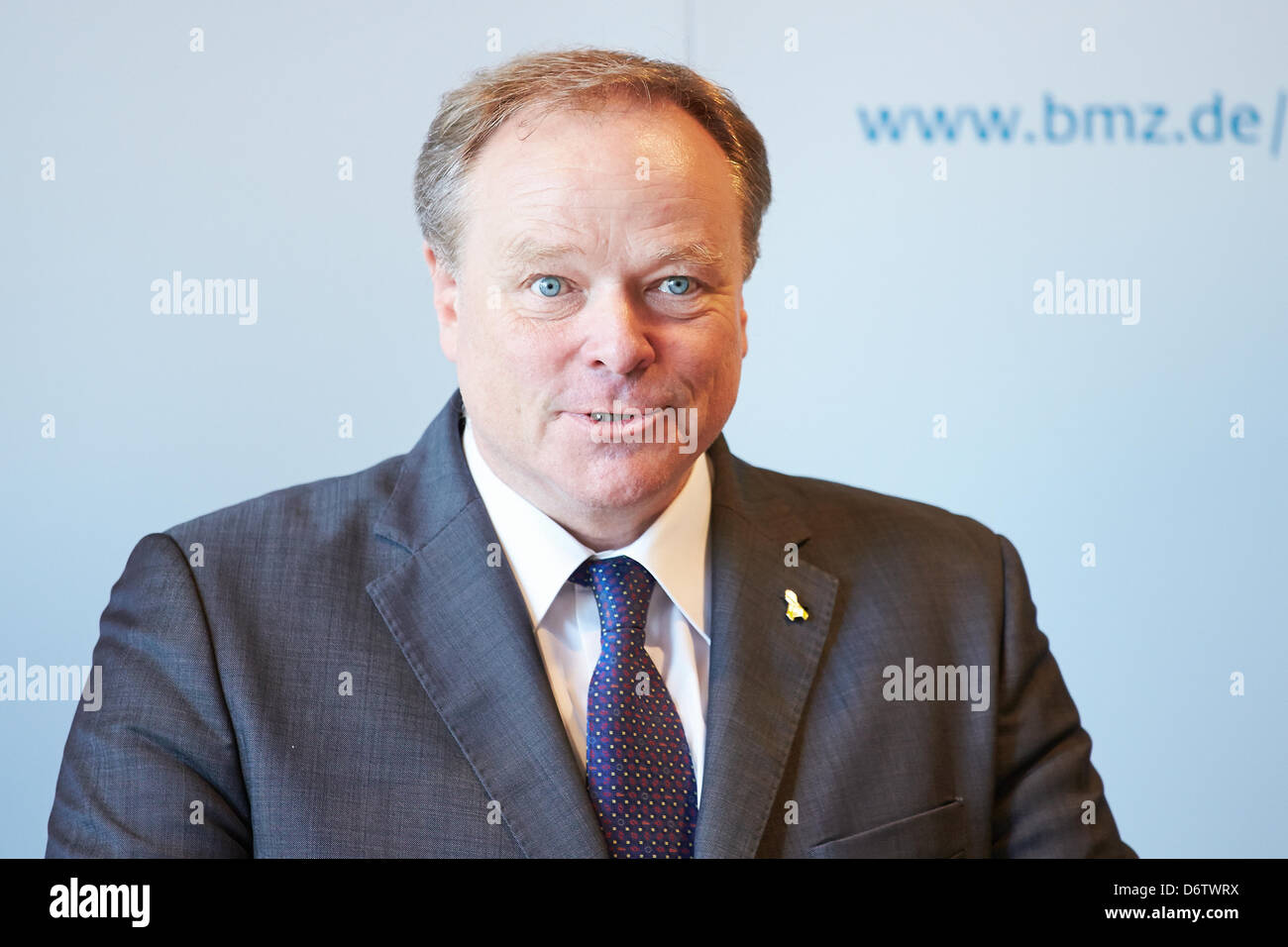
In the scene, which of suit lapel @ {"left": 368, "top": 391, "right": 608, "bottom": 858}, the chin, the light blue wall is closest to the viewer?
suit lapel @ {"left": 368, "top": 391, "right": 608, "bottom": 858}

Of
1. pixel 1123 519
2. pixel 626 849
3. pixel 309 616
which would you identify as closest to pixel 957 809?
pixel 626 849

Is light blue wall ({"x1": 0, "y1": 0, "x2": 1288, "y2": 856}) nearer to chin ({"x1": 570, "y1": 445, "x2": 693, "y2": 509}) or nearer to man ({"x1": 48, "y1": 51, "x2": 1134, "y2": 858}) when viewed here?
man ({"x1": 48, "y1": 51, "x2": 1134, "y2": 858})

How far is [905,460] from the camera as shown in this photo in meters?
2.85

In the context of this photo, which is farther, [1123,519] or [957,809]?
[1123,519]

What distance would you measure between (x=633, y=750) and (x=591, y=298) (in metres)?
0.63

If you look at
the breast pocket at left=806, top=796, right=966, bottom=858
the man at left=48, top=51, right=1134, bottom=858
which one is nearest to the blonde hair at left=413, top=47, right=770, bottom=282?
the man at left=48, top=51, right=1134, bottom=858

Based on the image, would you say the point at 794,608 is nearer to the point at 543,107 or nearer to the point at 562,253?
the point at 562,253

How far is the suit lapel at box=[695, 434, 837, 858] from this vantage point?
180cm

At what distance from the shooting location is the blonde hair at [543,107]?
6.12 ft

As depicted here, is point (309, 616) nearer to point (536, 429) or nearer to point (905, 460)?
point (536, 429)

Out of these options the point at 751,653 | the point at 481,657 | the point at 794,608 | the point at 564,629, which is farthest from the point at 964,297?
the point at 481,657
